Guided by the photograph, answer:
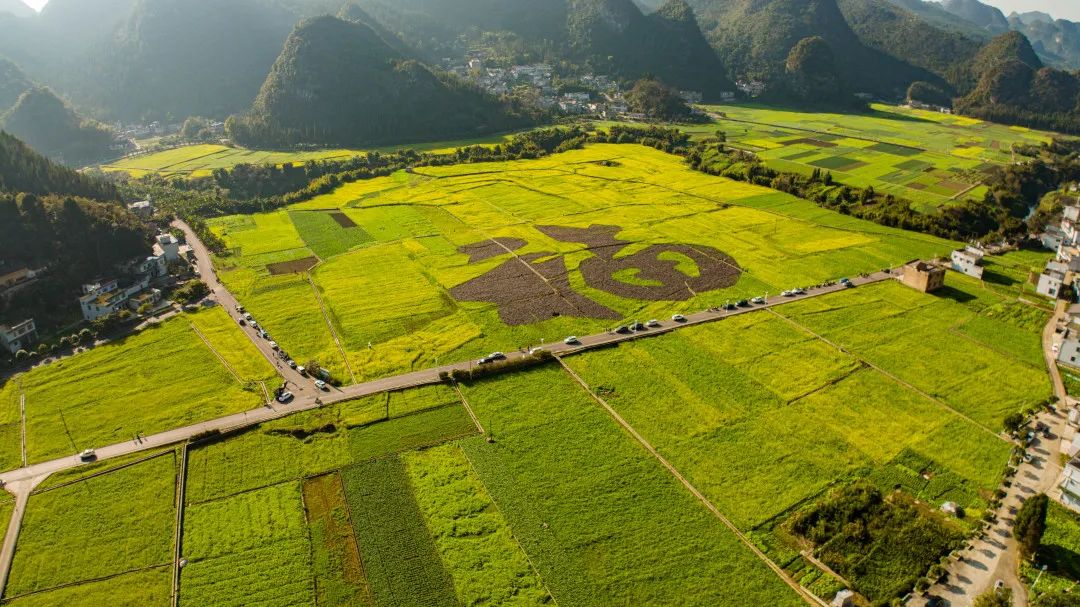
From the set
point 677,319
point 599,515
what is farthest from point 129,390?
point 677,319

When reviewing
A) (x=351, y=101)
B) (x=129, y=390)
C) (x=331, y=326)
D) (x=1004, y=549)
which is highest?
(x=351, y=101)

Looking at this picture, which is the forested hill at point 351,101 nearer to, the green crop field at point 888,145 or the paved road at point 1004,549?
the green crop field at point 888,145

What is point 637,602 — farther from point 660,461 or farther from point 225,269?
point 225,269

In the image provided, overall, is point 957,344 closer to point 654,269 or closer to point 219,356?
point 654,269

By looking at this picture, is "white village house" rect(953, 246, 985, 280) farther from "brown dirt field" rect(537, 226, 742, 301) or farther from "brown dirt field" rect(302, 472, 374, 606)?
"brown dirt field" rect(302, 472, 374, 606)

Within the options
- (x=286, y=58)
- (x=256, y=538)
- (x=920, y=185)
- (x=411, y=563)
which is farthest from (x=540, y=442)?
(x=286, y=58)

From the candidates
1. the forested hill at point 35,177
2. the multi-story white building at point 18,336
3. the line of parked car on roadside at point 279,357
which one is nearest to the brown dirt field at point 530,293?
the line of parked car on roadside at point 279,357
